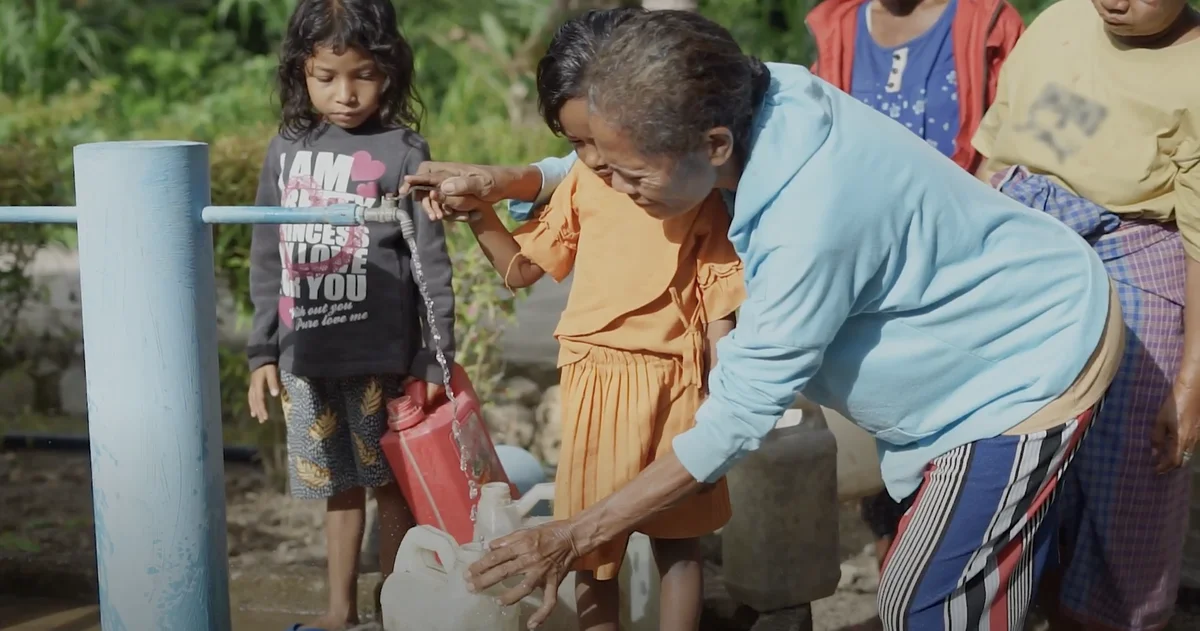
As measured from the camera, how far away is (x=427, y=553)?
296 cm

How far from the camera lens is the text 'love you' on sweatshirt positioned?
3275 millimetres

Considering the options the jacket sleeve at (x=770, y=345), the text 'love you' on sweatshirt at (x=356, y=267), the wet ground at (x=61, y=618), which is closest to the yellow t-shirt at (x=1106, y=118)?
the jacket sleeve at (x=770, y=345)

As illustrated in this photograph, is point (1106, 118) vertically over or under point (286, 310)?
over

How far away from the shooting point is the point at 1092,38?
2.74 metres

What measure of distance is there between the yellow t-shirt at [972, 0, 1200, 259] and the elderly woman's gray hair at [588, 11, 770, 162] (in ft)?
3.13

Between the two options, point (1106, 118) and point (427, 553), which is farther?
point (427, 553)

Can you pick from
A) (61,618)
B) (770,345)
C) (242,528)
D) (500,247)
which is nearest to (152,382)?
(500,247)

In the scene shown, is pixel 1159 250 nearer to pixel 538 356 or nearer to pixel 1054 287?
pixel 1054 287

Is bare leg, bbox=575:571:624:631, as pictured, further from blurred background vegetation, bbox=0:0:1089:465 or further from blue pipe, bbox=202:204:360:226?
blurred background vegetation, bbox=0:0:1089:465

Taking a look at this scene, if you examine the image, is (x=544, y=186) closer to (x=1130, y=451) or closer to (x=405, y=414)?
(x=405, y=414)

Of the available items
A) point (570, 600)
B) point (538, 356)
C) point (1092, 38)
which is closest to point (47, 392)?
point (538, 356)

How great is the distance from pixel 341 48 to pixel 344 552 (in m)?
1.29

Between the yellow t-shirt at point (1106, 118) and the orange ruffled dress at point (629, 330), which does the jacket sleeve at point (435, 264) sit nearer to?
A: the orange ruffled dress at point (629, 330)

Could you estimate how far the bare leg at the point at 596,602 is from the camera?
294 centimetres
